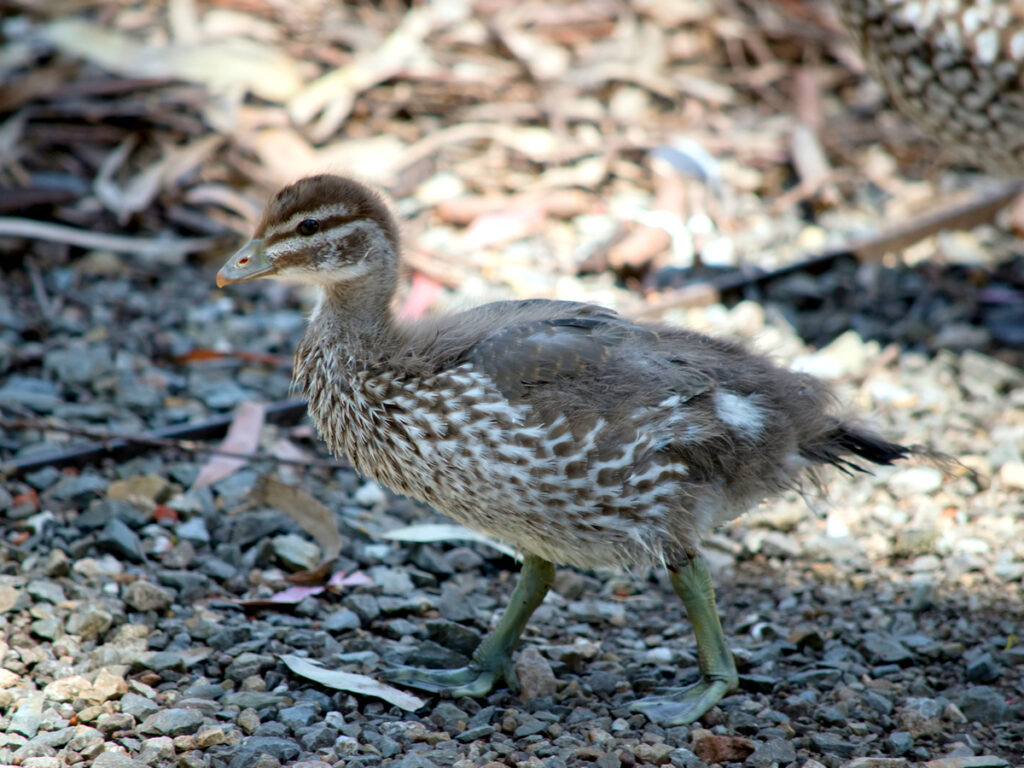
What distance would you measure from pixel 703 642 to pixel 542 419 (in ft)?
3.06

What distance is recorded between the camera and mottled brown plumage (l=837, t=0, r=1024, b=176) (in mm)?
5555

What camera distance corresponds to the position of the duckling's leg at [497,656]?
151 inches

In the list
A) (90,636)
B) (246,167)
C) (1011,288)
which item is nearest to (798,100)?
(1011,288)

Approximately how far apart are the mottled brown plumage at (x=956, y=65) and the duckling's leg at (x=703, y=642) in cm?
318

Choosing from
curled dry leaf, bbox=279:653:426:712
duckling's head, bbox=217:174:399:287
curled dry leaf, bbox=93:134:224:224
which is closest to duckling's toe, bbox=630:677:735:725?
curled dry leaf, bbox=279:653:426:712

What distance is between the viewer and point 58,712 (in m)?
3.45

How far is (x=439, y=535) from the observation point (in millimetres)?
4727

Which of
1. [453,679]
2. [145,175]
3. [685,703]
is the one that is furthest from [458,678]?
[145,175]

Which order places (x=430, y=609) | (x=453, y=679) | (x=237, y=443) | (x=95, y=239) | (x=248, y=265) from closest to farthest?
(x=453, y=679), (x=248, y=265), (x=430, y=609), (x=237, y=443), (x=95, y=239)

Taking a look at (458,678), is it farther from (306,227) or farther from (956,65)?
(956,65)

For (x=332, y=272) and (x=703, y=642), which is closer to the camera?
(x=703, y=642)

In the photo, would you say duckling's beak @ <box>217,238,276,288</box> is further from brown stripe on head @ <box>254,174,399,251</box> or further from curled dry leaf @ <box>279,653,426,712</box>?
curled dry leaf @ <box>279,653,426,712</box>

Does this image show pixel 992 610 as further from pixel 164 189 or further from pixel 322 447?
pixel 164 189

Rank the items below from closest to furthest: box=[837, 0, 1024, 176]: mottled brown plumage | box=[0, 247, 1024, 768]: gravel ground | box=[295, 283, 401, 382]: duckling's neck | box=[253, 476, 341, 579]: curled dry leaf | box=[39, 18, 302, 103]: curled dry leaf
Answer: box=[0, 247, 1024, 768]: gravel ground
box=[295, 283, 401, 382]: duckling's neck
box=[253, 476, 341, 579]: curled dry leaf
box=[837, 0, 1024, 176]: mottled brown plumage
box=[39, 18, 302, 103]: curled dry leaf
